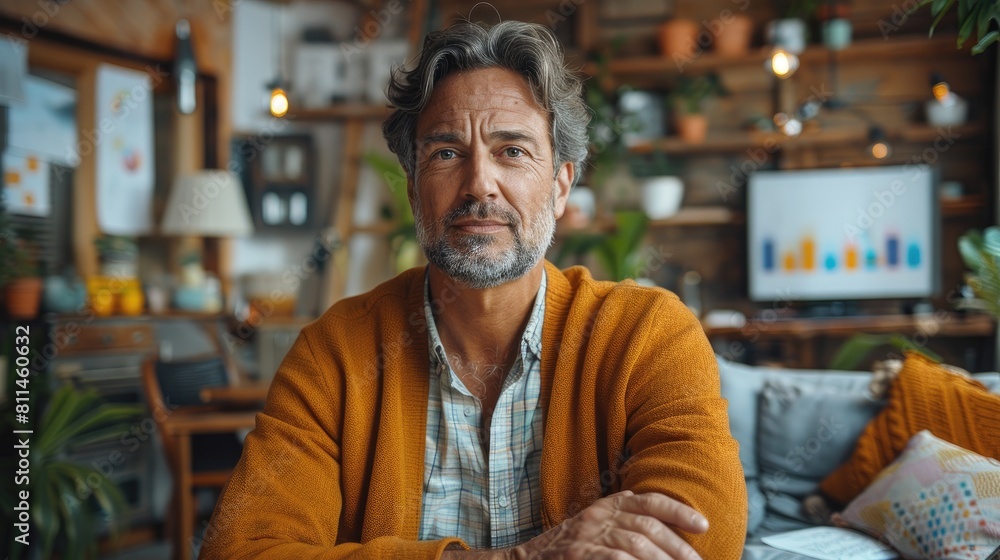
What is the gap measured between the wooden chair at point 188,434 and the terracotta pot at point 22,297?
60cm

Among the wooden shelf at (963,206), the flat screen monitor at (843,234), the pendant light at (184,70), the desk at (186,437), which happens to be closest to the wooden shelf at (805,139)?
the flat screen monitor at (843,234)

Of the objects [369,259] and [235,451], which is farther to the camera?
[369,259]

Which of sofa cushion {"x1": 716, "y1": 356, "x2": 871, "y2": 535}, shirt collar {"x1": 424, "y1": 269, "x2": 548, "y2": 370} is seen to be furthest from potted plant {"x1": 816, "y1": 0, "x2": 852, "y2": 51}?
shirt collar {"x1": 424, "y1": 269, "x2": 548, "y2": 370}

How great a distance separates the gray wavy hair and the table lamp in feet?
9.28

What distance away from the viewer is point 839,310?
4.10 metres

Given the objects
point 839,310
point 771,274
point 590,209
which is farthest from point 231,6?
point 839,310

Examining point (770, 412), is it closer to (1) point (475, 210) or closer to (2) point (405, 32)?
(1) point (475, 210)

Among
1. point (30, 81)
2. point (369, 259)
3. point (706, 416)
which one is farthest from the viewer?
point (369, 259)

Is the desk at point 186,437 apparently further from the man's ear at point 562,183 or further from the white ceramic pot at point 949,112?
the white ceramic pot at point 949,112

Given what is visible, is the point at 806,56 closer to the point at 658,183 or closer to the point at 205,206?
the point at 658,183

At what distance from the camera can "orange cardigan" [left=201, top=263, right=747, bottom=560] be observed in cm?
123

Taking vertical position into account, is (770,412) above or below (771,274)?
below

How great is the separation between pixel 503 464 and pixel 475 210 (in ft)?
1.49

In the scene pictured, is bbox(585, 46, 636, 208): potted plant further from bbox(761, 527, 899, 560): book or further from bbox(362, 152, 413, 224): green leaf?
bbox(761, 527, 899, 560): book
